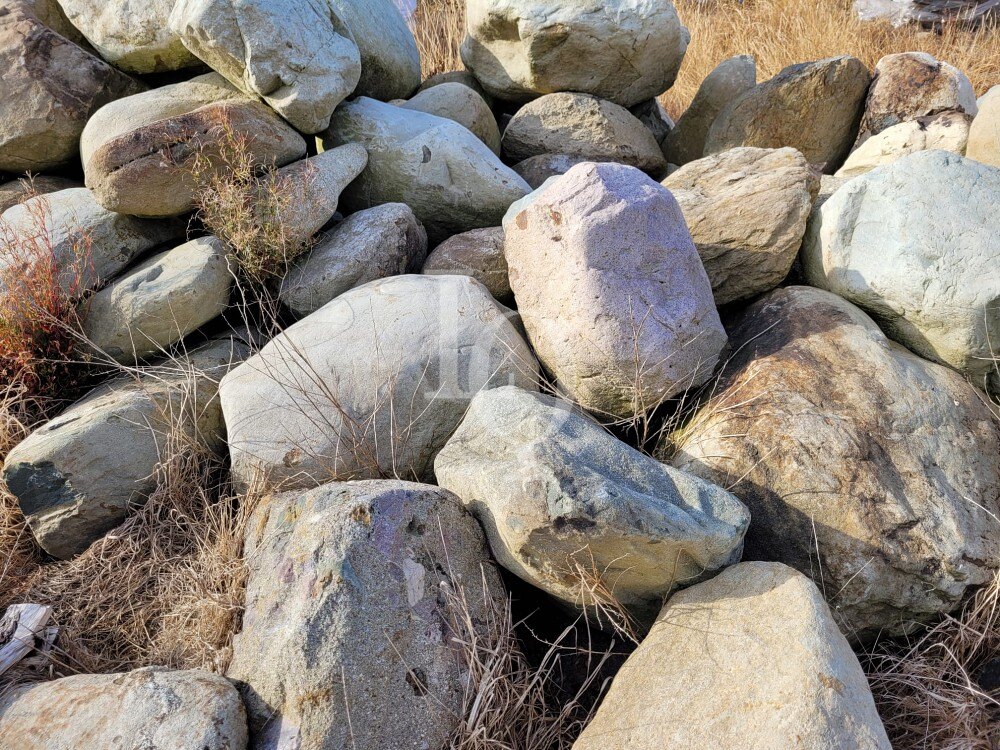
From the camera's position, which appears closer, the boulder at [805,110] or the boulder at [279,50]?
the boulder at [279,50]

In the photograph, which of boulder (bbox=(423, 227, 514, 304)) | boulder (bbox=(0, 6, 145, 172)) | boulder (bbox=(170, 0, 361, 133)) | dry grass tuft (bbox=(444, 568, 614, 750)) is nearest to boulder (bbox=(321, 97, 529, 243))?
boulder (bbox=(170, 0, 361, 133))

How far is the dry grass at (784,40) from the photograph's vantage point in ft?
20.9

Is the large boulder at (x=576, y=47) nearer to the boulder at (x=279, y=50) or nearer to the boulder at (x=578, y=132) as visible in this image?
the boulder at (x=578, y=132)

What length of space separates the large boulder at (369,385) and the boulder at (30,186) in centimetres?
148

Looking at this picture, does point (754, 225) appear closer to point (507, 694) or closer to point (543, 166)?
point (543, 166)

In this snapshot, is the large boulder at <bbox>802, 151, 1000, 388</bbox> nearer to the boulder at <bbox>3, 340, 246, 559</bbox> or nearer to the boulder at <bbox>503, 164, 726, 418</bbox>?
the boulder at <bbox>503, 164, 726, 418</bbox>

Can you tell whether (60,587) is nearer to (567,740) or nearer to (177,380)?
(177,380)

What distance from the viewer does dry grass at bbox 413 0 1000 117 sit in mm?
6383

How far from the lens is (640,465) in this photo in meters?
2.29

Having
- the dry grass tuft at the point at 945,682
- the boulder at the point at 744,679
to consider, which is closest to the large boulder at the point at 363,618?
the boulder at the point at 744,679

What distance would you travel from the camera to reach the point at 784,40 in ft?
22.9

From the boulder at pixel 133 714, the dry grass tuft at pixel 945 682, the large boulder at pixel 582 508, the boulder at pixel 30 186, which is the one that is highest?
the boulder at pixel 30 186

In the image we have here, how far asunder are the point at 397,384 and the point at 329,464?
1.13 feet

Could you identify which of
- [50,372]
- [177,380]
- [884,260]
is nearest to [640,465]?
[884,260]
